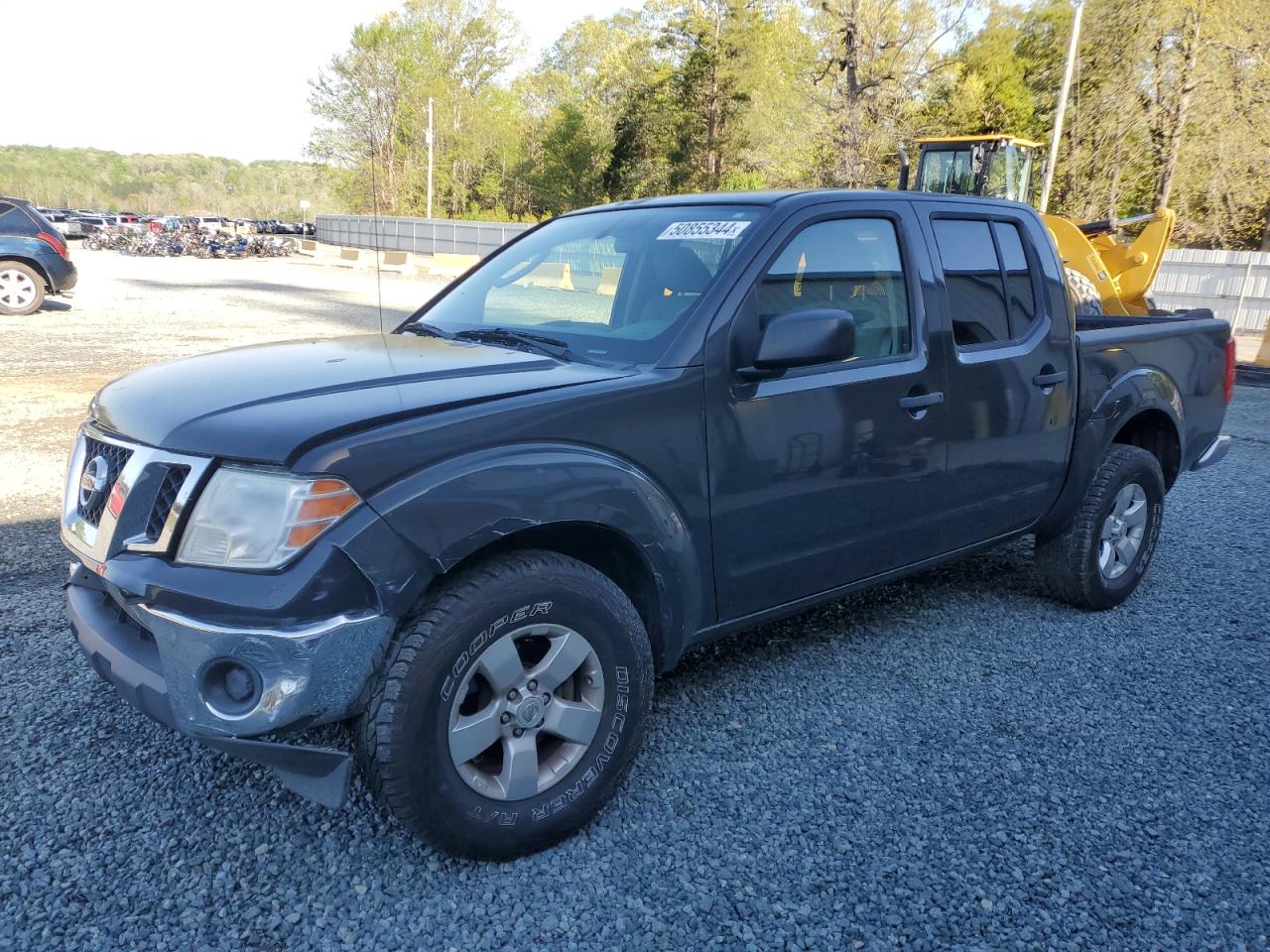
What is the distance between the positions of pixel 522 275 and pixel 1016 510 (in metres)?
2.23

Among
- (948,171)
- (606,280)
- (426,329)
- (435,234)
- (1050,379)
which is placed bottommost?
(1050,379)

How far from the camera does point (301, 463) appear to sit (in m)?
2.20

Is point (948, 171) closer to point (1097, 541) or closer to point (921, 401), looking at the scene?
point (1097, 541)

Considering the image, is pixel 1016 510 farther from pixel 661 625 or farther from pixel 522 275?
pixel 522 275

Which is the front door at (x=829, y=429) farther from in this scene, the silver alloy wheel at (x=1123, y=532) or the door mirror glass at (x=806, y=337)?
the silver alloy wheel at (x=1123, y=532)

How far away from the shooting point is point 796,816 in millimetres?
2850

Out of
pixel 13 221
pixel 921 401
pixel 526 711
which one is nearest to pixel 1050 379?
pixel 921 401

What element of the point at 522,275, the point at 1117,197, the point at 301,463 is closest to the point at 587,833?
the point at 301,463

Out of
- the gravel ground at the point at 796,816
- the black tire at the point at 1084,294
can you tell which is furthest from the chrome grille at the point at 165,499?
the black tire at the point at 1084,294

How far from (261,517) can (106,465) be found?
647 mm

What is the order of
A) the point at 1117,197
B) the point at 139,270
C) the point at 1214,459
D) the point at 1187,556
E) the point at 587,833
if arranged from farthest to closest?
1. the point at 1117,197
2. the point at 139,270
3. the point at 1187,556
4. the point at 1214,459
5. the point at 587,833

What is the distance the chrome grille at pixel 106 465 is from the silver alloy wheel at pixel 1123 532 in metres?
3.95

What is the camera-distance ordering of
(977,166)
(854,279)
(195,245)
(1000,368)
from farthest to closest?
1. (195,245)
2. (977,166)
3. (1000,368)
4. (854,279)

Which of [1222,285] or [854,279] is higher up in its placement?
[854,279]
